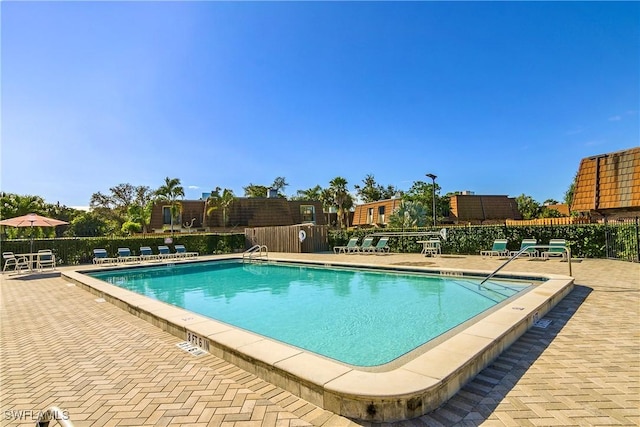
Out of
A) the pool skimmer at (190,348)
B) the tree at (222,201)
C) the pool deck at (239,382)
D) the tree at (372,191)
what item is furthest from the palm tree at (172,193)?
the tree at (372,191)

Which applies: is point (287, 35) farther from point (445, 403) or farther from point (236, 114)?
point (445, 403)

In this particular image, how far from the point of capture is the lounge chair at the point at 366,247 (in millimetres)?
18359

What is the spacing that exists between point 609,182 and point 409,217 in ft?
37.7

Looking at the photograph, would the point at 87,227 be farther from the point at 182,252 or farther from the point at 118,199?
the point at 182,252

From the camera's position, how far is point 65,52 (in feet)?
29.8

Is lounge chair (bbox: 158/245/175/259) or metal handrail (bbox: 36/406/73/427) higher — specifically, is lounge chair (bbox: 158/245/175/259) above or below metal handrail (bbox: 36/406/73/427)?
below

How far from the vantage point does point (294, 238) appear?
19969mm

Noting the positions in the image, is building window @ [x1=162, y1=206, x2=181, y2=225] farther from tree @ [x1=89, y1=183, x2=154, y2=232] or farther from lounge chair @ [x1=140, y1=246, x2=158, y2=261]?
tree @ [x1=89, y1=183, x2=154, y2=232]

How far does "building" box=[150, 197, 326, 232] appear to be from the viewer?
30.6m

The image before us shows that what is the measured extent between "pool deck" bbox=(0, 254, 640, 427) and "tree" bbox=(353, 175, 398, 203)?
160 ft

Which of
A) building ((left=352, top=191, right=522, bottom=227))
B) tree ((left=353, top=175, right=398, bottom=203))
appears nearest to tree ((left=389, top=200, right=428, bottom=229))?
building ((left=352, top=191, right=522, bottom=227))

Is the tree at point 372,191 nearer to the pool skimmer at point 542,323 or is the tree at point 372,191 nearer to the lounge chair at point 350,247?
the lounge chair at point 350,247

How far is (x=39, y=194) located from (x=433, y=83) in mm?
41226

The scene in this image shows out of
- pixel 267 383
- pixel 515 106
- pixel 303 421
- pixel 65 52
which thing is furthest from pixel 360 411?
pixel 515 106
